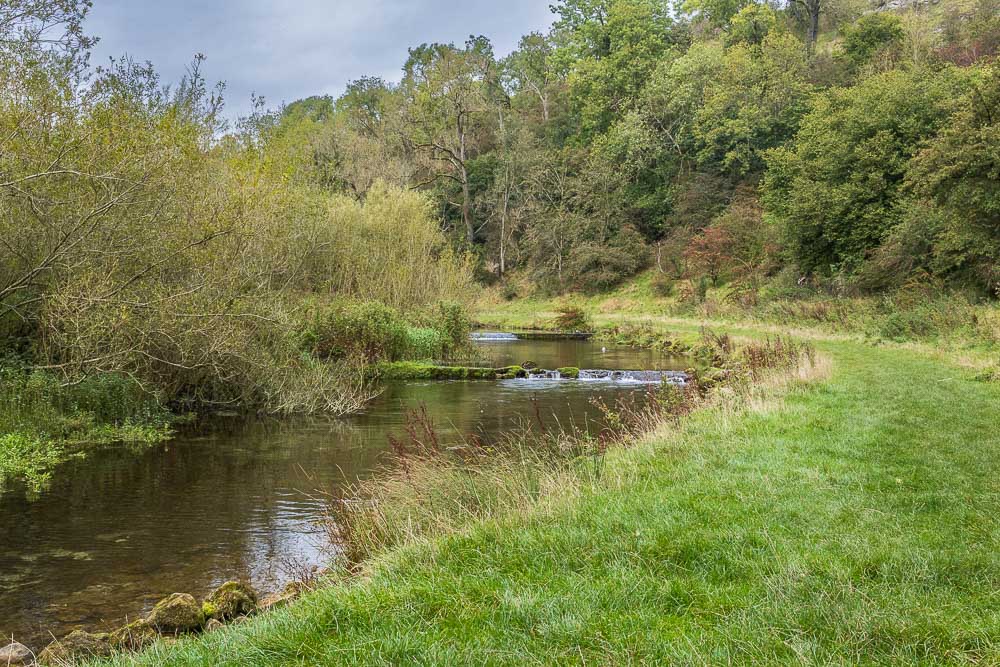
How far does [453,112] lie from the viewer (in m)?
62.8

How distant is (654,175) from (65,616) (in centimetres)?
5903

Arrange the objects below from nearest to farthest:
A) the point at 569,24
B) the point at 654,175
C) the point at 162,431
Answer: the point at 162,431
the point at 654,175
the point at 569,24

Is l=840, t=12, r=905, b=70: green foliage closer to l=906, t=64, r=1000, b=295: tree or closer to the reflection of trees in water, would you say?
l=906, t=64, r=1000, b=295: tree

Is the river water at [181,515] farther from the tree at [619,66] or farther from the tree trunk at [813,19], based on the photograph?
the tree trunk at [813,19]

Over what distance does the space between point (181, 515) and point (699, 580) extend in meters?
7.76

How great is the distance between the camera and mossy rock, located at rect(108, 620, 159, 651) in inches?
225

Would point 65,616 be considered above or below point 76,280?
below

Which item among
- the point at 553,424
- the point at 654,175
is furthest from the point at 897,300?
the point at 654,175

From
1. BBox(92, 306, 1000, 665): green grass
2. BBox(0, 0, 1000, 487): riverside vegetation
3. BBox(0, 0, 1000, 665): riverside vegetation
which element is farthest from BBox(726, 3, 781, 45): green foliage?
BBox(92, 306, 1000, 665): green grass

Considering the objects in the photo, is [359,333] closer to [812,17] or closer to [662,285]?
[662,285]

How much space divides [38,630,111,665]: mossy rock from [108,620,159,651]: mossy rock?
0.19ft

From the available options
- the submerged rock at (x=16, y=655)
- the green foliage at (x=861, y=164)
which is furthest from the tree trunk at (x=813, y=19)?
the submerged rock at (x=16, y=655)

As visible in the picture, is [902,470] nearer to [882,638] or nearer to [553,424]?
[882,638]

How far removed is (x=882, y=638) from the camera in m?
3.74
